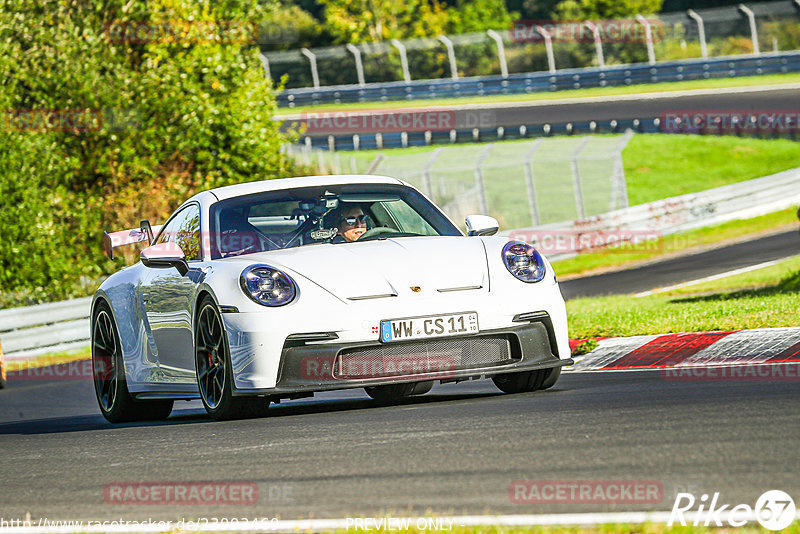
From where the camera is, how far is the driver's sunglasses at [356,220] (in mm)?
7965

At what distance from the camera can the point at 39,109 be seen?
22906mm

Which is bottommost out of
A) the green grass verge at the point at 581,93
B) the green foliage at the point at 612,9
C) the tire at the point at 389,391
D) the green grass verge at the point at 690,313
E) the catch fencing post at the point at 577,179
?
the green grass verge at the point at 581,93

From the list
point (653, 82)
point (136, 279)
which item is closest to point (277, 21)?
point (653, 82)

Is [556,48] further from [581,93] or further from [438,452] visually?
[438,452]

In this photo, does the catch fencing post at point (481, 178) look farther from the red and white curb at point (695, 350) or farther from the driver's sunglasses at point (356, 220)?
the driver's sunglasses at point (356, 220)

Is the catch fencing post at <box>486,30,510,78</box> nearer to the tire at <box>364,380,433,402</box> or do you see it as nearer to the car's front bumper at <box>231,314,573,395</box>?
the tire at <box>364,380,433,402</box>

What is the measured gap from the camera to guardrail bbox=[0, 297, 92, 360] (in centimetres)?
1720

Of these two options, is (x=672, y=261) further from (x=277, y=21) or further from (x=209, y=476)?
(x=277, y=21)

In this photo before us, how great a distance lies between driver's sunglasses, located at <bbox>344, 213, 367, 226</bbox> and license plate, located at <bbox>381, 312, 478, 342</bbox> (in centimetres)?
138

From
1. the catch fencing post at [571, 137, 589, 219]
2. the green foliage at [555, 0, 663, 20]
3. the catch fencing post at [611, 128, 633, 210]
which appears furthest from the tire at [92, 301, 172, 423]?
the green foliage at [555, 0, 663, 20]

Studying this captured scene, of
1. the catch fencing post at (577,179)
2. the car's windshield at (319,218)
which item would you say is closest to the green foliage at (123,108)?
the catch fencing post at (577,179)

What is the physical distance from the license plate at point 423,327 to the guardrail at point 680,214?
16.0 m

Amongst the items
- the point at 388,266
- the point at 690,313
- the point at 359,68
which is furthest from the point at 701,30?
the point at 388,266

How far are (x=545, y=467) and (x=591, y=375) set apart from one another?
13.6ft
